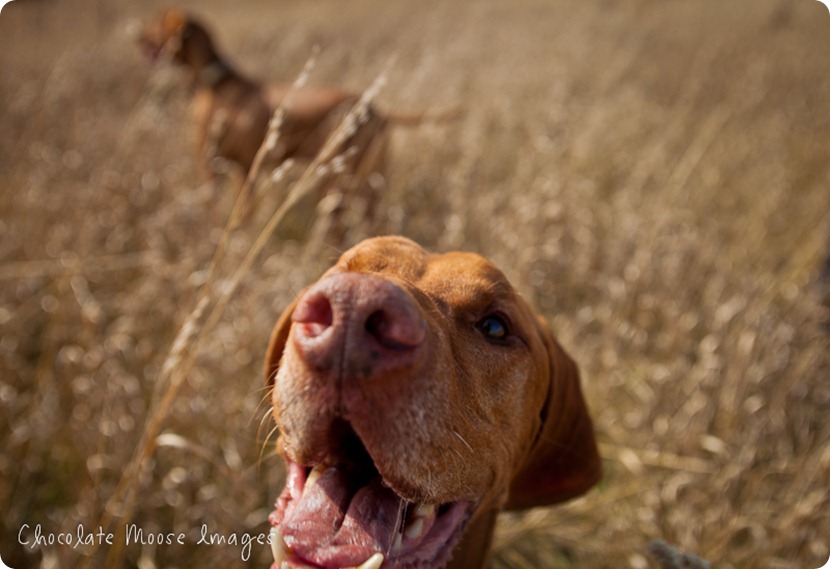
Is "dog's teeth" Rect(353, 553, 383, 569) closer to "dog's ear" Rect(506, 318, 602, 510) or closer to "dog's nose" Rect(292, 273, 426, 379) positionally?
"dog's nose" Rect(292, 273, 426, 379)

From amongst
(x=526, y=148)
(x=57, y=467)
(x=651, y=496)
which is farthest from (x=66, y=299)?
(x=526, y=148)

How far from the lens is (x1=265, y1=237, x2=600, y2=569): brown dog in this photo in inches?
41.4

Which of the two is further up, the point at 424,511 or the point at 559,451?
the point at 424,511

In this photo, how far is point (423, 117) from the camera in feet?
15.0

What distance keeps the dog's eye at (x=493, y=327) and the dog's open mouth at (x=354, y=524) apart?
40 centimetres

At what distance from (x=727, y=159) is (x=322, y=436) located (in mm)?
5209

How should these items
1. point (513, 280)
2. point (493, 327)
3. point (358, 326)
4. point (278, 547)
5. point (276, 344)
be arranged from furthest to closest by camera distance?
point (513, 280)
point (276, 344)
point (493, 327)
point (278, 547)
point (358, 326)

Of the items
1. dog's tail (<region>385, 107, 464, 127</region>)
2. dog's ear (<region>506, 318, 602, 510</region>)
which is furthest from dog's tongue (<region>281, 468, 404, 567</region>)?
dog's tail (<region>385, 107, 464, 127</region>)

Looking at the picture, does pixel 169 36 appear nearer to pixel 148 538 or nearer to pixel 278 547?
pixel 148 538

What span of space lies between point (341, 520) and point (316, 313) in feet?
1.48

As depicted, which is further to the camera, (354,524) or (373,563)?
(354,524)

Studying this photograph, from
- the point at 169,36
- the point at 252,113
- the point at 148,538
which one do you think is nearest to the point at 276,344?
the point at 148,538

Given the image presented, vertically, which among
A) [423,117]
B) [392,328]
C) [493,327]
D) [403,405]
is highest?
[392,328]

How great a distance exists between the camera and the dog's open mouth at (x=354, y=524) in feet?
3.86
